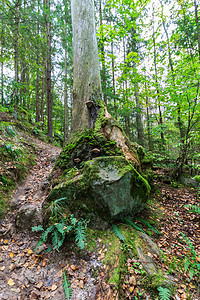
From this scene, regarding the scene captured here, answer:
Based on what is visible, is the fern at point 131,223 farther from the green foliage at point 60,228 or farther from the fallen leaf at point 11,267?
the fallen leaf at point 11,267

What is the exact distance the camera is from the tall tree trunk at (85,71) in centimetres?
372

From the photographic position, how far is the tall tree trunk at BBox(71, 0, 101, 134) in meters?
3.72

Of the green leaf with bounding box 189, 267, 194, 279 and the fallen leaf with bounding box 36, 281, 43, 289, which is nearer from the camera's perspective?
the fallen leaf with bounding box 36, 281, 43, 289

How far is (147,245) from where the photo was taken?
8.07 feet

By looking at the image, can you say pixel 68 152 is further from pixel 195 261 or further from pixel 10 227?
pixel 195 261

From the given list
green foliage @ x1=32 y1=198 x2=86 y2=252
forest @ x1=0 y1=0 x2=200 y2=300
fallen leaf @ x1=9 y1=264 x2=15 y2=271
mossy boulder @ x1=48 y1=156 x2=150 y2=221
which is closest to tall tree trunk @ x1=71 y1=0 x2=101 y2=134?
forest @ x1=0 y1=0 x2=200 y2=300

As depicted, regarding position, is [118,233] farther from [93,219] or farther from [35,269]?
[35,269]

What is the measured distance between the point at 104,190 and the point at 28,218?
1697 millimetres

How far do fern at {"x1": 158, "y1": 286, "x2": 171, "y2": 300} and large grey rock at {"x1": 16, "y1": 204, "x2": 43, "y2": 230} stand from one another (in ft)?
7.37

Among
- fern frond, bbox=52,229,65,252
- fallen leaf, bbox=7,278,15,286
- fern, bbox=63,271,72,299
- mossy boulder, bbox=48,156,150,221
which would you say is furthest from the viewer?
mossy boulder, bbox=48,156,150,221

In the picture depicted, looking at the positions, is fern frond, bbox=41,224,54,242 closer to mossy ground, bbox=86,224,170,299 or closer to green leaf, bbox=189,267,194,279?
mossy ground, bbox=86,224,170,299

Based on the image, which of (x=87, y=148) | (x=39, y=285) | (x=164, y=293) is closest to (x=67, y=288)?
(x=39, y=285)

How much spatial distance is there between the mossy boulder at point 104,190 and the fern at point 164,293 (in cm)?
113

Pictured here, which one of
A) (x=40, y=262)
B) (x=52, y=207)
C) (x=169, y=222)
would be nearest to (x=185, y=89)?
(x=169, y=222)
